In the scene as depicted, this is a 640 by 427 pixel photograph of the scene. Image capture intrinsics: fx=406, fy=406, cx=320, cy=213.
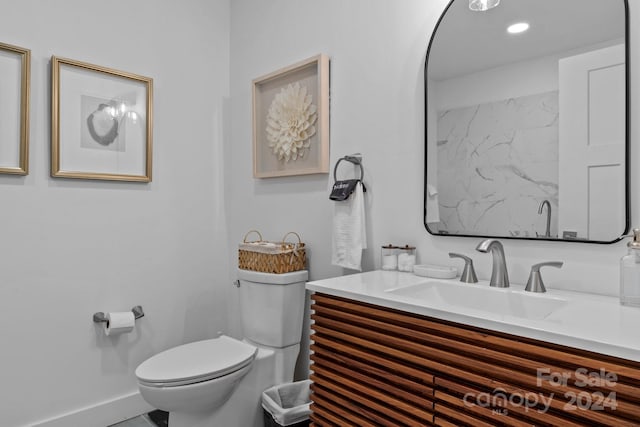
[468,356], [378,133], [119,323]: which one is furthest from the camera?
[119,323]

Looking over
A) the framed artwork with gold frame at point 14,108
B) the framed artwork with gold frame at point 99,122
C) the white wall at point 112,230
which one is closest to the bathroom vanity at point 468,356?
the white wall at point 112,230

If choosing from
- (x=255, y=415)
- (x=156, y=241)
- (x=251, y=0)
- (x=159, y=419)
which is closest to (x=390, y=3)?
(x=251, y=0)

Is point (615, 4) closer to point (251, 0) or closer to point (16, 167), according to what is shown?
point (251, 0)

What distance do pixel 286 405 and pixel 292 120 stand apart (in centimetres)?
141

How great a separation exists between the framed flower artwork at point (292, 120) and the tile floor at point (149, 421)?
4.58ft

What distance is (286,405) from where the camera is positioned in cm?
189

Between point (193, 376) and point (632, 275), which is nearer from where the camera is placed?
point (632, 275)

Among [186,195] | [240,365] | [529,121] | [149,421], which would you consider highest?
[529,121]

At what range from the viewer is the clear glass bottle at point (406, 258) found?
63.7 inches

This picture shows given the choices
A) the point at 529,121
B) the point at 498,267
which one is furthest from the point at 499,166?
the point at 498,267

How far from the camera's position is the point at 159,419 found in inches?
84.6

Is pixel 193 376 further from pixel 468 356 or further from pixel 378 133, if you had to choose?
pixel 378 133

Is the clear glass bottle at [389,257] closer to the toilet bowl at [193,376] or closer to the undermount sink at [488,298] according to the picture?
the undermount sink at [488,298]

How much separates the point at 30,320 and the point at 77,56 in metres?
1.30
